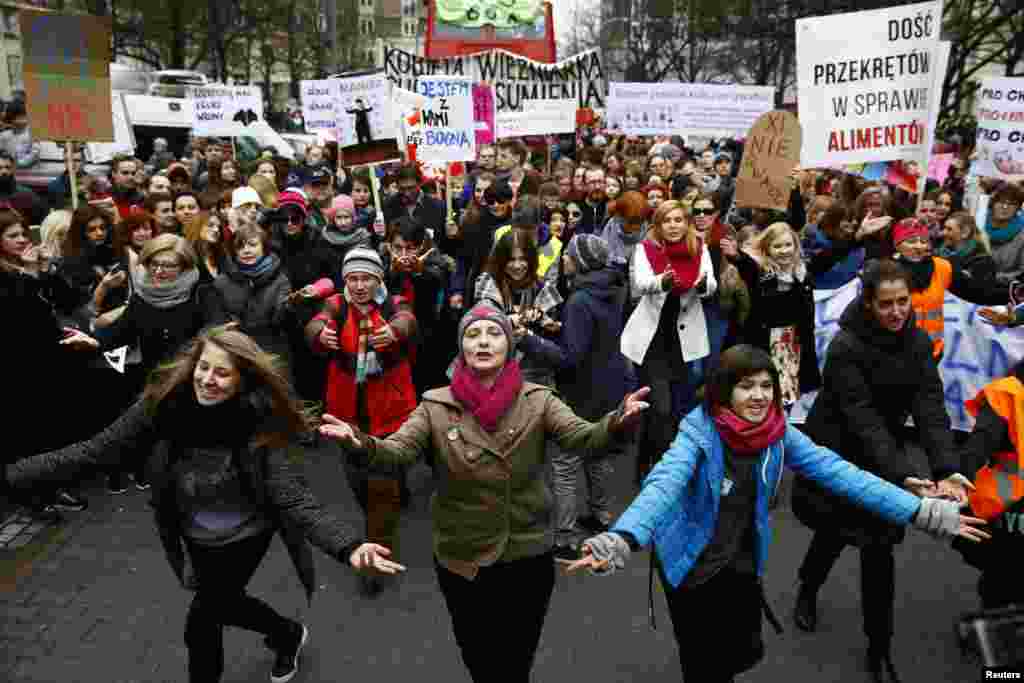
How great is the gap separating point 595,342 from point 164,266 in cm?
254

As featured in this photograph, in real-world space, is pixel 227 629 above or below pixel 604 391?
below

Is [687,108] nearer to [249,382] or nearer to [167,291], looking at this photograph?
[167,291]

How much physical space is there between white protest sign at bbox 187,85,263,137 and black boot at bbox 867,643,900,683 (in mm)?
12403

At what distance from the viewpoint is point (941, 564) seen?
5.18m

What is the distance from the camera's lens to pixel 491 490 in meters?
3.34

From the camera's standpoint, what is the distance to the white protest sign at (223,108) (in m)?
14.0

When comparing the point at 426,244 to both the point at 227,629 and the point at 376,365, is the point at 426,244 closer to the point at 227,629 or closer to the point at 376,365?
the point at 376,365

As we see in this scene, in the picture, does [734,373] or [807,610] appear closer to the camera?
[734,373]

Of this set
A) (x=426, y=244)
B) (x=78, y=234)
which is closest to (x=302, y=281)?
(x=426, y=244)

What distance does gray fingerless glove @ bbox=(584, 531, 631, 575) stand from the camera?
2.72 metres

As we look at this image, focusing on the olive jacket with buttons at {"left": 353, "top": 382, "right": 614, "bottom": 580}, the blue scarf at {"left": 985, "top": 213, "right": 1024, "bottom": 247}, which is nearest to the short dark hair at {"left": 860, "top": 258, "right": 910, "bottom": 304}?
the olive jacket with buttons at {"left": 353, "top": 382, "right": 614, "bottom": 580}

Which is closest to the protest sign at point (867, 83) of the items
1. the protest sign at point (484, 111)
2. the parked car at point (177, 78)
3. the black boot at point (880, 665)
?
the black boot at point (880, 665)

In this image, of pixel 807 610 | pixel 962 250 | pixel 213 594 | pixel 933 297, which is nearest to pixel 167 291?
pixel 213 594

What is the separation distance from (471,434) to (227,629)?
204 centimetres
